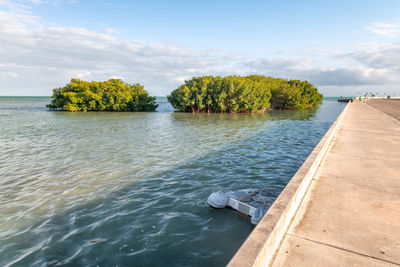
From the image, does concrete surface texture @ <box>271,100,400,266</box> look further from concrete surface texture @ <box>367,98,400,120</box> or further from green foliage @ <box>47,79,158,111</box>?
green foliage @ <box>47,79,158,111</box>

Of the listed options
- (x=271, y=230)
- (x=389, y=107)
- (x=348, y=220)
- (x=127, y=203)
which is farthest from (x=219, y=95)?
(x=271, y=230)

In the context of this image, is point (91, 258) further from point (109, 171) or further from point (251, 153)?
point (251, 153)

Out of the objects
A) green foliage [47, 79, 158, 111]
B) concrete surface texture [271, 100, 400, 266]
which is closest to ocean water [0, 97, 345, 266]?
concrete surface texture [271, 100, 400, 266]

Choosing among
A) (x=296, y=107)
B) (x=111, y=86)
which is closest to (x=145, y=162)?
(x=111, y=86)

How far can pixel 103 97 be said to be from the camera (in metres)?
56.4

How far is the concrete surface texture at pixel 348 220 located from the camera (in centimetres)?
316

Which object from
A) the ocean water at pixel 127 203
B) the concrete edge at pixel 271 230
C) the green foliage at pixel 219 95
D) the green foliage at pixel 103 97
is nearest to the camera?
the concrete edge at pixel 271 230

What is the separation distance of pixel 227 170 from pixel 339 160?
428 centimetres

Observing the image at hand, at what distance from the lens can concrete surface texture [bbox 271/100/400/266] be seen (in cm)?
316

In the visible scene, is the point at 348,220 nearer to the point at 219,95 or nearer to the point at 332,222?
the point at 332,222

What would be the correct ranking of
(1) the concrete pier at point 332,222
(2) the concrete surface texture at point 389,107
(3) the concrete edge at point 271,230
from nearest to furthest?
1. (3) the concrete edge at point 271,230
2. (1) the concrete pier at point 332,222
3. (2) the concrete surface texture at point 389,107

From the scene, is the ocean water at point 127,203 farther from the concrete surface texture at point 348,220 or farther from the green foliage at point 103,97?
the green foliage at point 103,97

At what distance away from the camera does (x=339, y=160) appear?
8.02m

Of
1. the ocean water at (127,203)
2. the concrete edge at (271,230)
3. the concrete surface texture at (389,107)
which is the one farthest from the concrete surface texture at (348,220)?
the concrete surface texture at (389,107)
